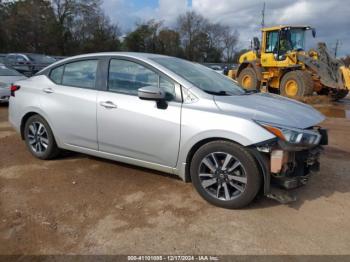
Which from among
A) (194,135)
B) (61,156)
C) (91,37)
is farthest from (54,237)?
(91,37)

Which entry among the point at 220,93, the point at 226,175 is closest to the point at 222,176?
the point at 226,175

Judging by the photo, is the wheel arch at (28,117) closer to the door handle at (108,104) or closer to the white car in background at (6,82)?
the door handle at (108,104)

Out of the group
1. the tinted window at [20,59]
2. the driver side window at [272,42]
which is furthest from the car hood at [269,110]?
the tinted window at [20,59]

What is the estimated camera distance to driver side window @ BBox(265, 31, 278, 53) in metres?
13.6

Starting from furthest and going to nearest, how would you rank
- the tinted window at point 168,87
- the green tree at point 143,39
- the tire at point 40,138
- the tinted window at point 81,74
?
the green tree at point 143,39 < the tire at point 40,138 < the tinted window at point 81,74 < the tinted window at point 168,87

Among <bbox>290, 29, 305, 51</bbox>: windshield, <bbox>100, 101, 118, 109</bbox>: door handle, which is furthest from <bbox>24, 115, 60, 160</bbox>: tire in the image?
<bbox>290, 29, 305, 51</bbox>: windshield

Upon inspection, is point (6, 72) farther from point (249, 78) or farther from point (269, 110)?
point (269, 110)

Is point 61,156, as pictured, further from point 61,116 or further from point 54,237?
point 54,237

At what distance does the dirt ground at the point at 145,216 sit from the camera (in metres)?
2.92

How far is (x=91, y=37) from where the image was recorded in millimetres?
52094

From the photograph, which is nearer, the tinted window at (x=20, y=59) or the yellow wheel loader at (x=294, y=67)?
the yellow wheel loader at (x=294, y=67)

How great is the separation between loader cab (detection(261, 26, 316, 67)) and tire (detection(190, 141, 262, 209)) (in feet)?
35.1

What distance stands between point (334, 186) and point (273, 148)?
1430 mm

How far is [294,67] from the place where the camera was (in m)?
13.0
